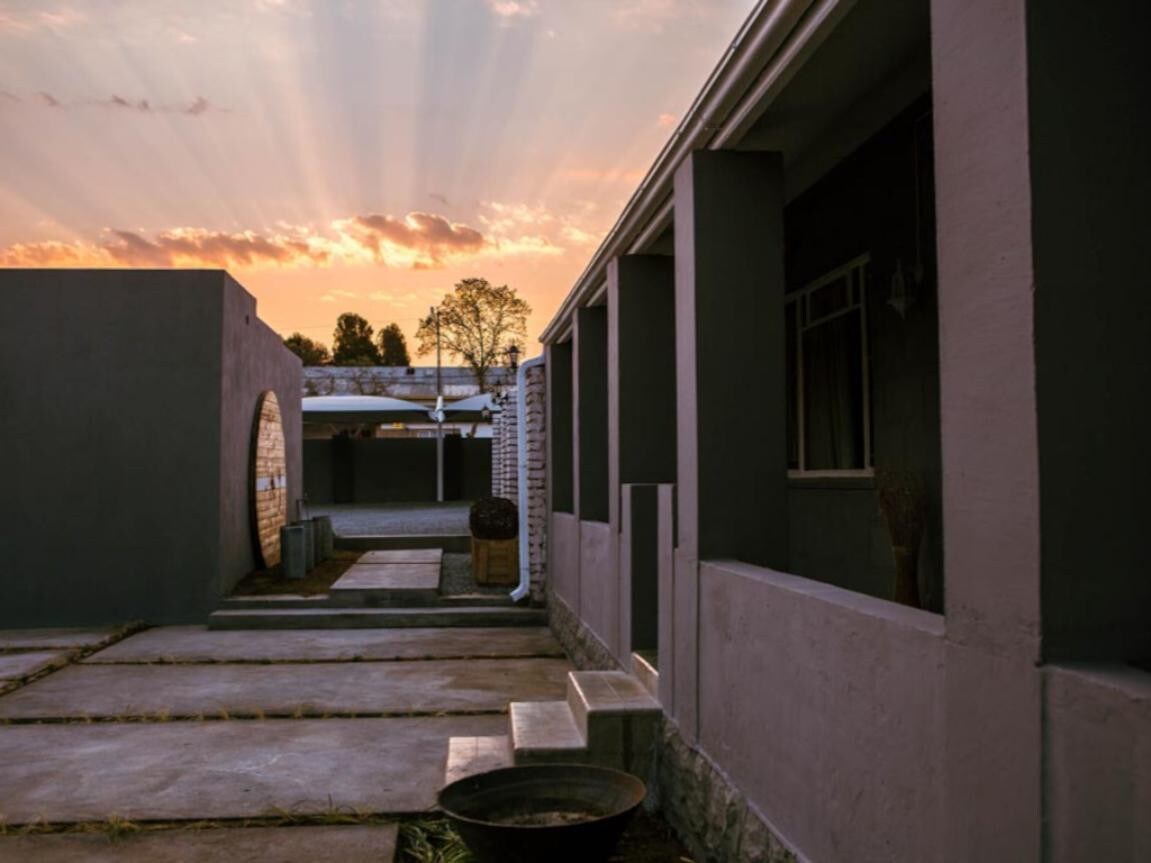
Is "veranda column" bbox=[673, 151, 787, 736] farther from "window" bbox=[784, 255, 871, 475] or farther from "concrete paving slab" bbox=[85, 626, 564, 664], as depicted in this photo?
"concrete paving slab" bbox=[85, 626, 564, 664]

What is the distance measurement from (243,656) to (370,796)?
443 cm

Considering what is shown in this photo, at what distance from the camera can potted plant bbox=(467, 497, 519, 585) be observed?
1216cm

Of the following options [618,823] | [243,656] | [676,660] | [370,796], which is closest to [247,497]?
[243,656]

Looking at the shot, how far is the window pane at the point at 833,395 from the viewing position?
6277mm

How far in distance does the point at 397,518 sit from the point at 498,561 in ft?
29.4

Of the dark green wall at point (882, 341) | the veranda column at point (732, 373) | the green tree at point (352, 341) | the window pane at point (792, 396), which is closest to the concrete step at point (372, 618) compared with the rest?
the window pane at point (792, 396)

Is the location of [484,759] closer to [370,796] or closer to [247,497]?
[370,796]

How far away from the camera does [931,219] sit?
17.3ft

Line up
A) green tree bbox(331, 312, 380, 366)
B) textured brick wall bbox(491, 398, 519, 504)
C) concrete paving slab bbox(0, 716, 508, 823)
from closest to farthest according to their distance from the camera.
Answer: concrete paving slab bbox(0, 716, 508, 823) < textured brick wall bbox(491, 398, 519, 504) < green tree bbox(331, 312, 380, 366)

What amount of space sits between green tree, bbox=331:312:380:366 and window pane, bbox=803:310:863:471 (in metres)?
65.1

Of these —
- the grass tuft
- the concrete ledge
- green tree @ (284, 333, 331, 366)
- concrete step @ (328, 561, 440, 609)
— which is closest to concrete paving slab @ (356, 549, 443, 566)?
concrete step @ (328, 561, 440, 609)

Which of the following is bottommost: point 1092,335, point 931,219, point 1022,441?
point 1022,441

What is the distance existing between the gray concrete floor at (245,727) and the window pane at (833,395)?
2.54 metres

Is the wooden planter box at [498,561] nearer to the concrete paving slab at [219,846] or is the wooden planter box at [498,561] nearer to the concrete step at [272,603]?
the concrete step at [272,603]
